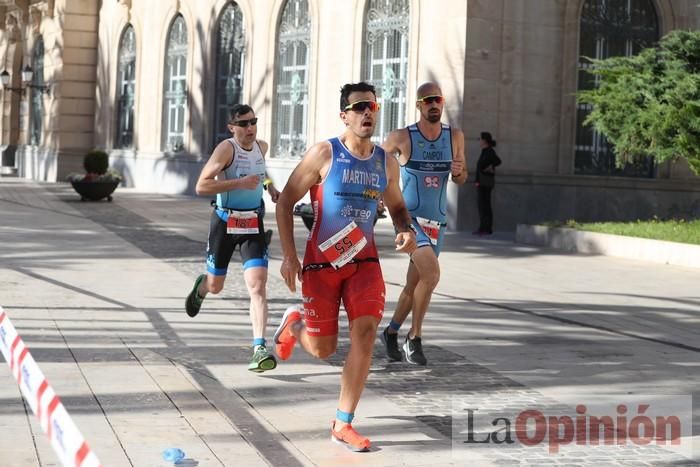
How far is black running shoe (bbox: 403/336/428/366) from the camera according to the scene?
859 cm

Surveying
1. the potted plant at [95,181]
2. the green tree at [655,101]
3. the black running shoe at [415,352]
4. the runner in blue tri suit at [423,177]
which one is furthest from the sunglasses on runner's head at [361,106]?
the potted plant at [95,181]

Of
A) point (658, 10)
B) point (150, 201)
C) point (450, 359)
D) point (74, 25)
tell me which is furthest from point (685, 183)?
point (74, 25)

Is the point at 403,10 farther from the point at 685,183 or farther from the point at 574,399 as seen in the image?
the point at 574,399

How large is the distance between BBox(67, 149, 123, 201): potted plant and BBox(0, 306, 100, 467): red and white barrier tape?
22.9 m

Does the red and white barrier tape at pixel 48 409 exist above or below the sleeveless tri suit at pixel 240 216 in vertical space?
below

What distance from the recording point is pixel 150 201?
28688 millimetres

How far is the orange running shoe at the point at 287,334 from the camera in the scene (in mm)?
7064

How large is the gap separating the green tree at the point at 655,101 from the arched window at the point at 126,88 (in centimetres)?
1979

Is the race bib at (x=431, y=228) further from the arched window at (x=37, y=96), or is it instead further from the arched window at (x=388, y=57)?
the arched window at (x=37, y=96)

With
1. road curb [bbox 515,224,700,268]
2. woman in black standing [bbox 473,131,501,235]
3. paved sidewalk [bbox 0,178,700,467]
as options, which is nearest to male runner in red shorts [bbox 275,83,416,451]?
paved sidewalk [bbox 0,178,700,467]

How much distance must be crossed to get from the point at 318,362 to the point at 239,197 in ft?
4.12

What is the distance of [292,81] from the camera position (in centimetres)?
2700

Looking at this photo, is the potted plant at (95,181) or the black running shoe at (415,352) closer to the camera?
the black running shoe at (415,352)

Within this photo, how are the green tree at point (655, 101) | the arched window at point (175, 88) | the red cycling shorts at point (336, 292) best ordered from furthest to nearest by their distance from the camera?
the arched window at point (175, 88), the green tree at point (655, 101), the red cycling shorts at point (336, 292)
